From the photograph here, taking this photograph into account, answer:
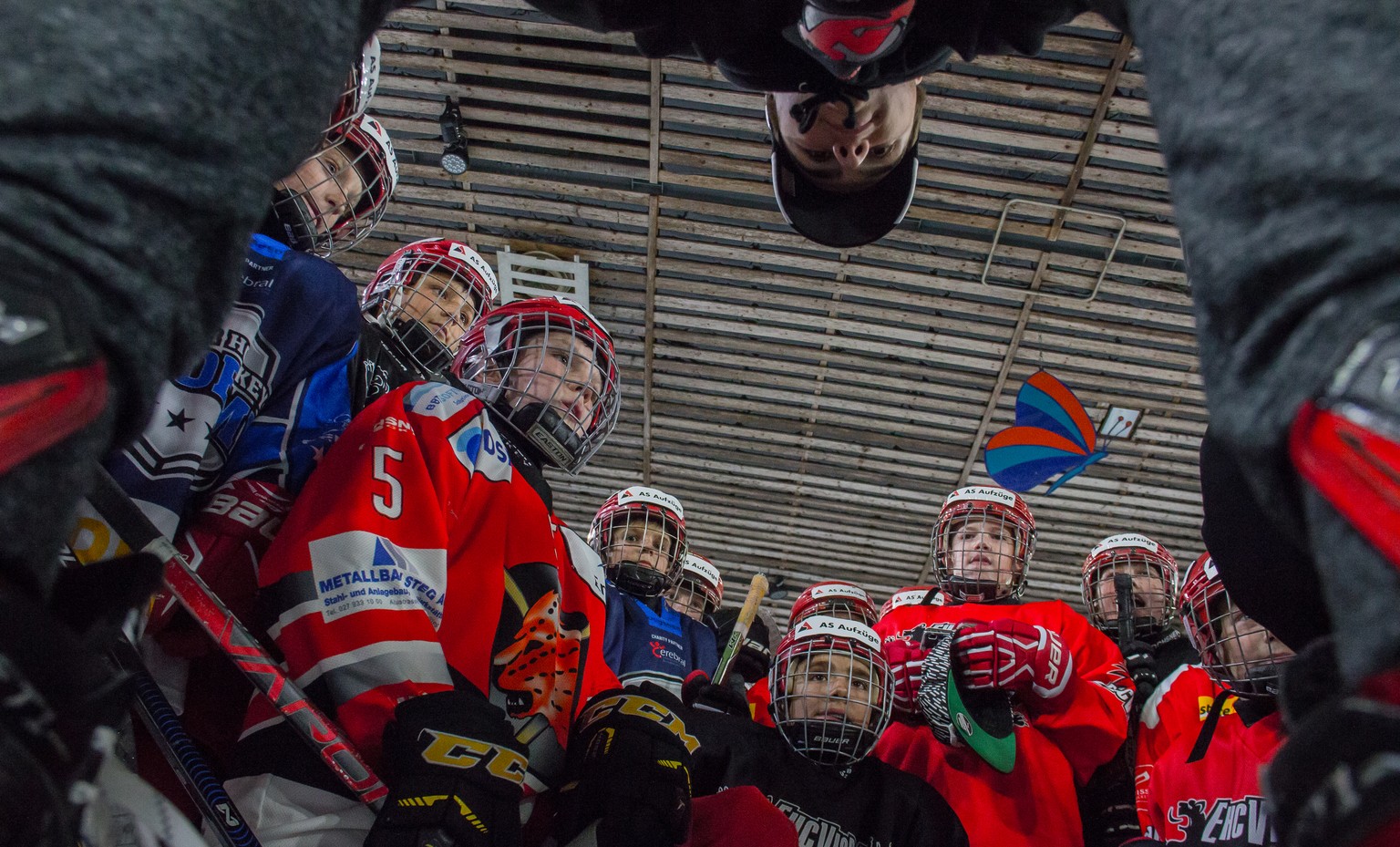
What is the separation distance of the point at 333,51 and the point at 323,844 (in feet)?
4.32

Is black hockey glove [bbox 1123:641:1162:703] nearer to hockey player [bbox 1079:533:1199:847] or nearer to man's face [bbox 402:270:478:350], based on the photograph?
hockey player [bbox 1079:533:1199:847]

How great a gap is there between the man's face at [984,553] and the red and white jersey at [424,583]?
2.49 m

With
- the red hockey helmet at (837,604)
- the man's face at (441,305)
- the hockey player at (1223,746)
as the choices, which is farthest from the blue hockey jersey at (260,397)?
the red hockey helmet at (837,604)

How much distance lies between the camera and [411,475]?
2000 millimetres

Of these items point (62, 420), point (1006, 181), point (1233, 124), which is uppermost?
point (1006, 181)

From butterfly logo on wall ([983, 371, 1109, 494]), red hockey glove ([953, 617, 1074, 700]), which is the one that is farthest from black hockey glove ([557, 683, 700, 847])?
butterfly logo on wall ([983, 371, 1109, 494])

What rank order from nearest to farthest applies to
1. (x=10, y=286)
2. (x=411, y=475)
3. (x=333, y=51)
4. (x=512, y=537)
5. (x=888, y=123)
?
(x=10, y=286), (x=333, y=51), (x=888, y=123), (x=411, y=475), (x=512, y=537)

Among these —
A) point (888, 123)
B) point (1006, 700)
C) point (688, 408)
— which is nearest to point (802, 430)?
point (688, 408)

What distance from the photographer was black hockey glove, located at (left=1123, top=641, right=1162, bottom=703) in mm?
3781

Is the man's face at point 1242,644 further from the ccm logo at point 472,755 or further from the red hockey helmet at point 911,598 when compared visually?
the red hockey helmet at point 911,598

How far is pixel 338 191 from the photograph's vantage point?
2.85 m

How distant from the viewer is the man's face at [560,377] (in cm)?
276

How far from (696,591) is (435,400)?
132 inches

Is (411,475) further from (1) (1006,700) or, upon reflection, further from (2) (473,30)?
(2) (473,30)
